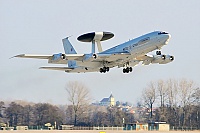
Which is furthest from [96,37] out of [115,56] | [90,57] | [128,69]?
[115,56]

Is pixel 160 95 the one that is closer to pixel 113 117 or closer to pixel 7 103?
pixel 113 117

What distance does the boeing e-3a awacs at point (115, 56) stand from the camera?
70.8 metres

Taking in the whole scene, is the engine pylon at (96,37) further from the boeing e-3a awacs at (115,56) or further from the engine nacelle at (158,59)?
the engine nacelle at (158,59)

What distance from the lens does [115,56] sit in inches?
2899

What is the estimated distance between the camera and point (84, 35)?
8300 centimetres

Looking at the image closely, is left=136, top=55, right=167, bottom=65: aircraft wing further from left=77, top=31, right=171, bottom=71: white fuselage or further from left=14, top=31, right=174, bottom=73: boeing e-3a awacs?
left=77, top=31, right=171, bottom=71: white fuselage

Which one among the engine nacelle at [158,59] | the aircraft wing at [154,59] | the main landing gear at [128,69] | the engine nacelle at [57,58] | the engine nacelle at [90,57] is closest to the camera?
the engine nacelle at [57,58]

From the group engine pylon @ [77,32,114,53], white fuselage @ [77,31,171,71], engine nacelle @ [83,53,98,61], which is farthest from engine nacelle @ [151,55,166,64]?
engine nacelle @ [83,53,98,61]

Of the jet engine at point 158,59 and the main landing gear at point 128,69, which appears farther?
the jet engine at point 158,59

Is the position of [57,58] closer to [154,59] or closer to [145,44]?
[145,44]

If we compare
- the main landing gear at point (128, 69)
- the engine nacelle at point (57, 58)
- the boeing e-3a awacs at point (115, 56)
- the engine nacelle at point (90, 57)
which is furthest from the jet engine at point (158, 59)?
the engine nacelle at point (57, 58)

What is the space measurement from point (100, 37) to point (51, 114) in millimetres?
68264

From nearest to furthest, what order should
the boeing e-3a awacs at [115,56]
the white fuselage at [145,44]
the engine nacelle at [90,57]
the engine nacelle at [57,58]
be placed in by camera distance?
the white fuselage at [145,44], the boeing e-3a awacs at [115,56], the engine nacelle at [57,58], the engine nacelle at [90,57]

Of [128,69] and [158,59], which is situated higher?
[158,59]
